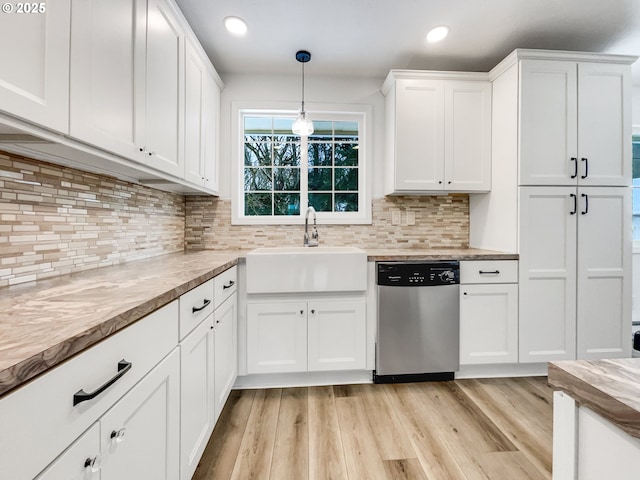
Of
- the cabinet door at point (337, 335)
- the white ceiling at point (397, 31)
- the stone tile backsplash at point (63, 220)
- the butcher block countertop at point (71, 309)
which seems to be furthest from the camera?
the cabinet door at point (337, 335)

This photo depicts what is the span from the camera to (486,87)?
2402 mm

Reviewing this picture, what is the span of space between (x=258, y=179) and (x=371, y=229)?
3.72 ft

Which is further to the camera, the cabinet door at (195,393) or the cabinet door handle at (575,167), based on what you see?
the cabinet door handle at (575,167)

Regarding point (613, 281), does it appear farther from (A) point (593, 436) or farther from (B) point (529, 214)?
(A) point (593, 436)

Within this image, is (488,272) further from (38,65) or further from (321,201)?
(38,65)

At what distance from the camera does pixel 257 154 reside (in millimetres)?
2734

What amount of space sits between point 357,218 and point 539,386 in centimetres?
181

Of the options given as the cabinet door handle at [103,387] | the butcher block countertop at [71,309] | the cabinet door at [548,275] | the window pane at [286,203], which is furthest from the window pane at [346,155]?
the cabinet door handle at [103,387]

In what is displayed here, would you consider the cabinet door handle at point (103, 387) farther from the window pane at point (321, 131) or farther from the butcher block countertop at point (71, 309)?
the window pane at point (321, 131)

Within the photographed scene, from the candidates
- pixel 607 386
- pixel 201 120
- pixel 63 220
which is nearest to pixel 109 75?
pixel 63 220

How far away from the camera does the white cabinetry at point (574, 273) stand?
2.12 meters

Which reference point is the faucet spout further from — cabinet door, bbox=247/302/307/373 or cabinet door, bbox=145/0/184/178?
cabinet door, bbox=145/0/184/178

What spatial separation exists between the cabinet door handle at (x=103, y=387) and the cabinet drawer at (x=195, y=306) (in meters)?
0.37

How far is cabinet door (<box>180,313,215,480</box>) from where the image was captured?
3.59ft
